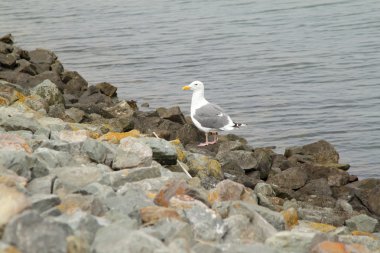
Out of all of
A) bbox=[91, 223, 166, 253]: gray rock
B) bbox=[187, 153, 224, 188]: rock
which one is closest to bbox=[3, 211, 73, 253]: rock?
bbox=[91, 223, 166, 253]: gray rock

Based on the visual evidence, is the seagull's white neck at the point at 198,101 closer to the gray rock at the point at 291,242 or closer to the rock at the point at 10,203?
the gray rock at the point at 291,242

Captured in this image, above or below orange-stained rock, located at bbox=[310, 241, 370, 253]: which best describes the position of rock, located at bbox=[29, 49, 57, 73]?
below

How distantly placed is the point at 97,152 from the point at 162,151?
789 mm

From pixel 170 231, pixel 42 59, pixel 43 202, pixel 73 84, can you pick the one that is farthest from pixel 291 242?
pixel 42 59

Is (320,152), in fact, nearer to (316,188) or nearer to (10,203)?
(316,188)

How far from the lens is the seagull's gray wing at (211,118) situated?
11.8 meters

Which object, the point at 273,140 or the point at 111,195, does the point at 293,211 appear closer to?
the point at 111,195

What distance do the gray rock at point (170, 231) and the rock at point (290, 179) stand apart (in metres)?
5.34

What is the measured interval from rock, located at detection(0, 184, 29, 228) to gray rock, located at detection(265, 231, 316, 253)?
1566 millimetres

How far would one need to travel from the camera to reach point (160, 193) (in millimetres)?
5633

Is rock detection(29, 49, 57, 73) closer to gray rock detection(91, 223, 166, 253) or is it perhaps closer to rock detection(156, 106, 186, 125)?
rock detection(156, 106, 186, 125)

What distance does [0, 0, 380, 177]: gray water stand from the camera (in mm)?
14336

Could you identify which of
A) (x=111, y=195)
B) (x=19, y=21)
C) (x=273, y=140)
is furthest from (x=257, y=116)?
(x=19, y=21)

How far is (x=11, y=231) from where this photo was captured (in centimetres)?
402
